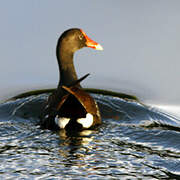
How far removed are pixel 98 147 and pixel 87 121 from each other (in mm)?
953

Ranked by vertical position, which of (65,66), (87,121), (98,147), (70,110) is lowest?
(98,147)

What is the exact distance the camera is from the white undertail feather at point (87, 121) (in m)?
7.77

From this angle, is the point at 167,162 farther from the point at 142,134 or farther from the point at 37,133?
the point at 37,133

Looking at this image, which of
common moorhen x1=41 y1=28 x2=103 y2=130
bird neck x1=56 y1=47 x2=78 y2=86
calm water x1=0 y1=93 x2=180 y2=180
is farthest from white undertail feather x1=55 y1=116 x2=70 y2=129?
bird neck x1=56 y1=47 x2=78 y2=86

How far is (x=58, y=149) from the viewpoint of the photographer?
22.5 feet

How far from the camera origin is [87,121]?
25.8 feet

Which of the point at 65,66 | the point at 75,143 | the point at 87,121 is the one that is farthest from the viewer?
the point at 65,66

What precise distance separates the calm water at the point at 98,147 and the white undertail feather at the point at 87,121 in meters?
0.12

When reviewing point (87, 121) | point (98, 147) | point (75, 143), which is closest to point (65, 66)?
point (87, 121)

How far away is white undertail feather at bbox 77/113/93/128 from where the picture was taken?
25.5 feet

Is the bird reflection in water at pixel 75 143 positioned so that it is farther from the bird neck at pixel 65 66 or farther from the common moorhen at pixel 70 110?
the bird neck at pixel 65 66

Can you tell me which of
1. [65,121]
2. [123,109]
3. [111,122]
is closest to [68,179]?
[65,121]

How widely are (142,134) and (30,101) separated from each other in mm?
2539

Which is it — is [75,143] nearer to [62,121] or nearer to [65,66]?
[62,121]
